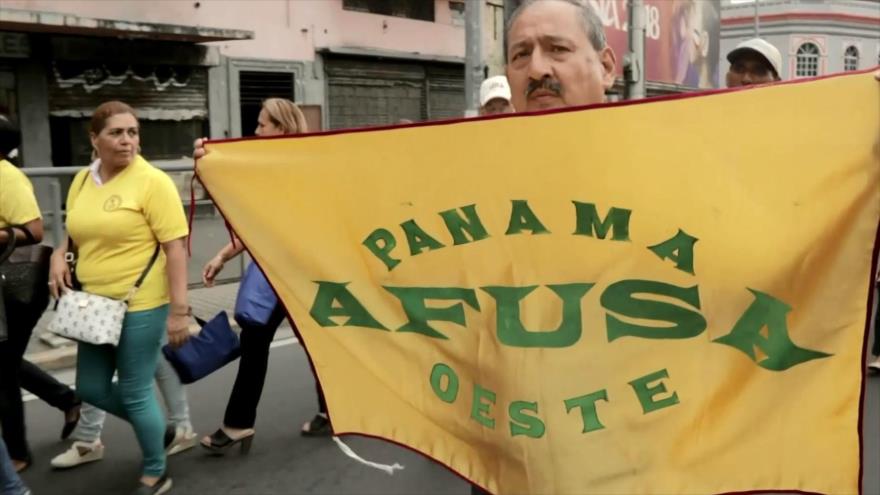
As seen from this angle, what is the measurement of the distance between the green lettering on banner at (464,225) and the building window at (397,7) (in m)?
17.4

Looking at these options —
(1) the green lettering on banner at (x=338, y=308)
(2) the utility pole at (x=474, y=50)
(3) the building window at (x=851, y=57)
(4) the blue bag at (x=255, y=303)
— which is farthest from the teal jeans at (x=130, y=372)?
(3) the building window at (x=851, y=57)

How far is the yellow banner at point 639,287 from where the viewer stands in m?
1.70

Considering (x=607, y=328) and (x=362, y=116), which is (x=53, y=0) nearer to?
(x=362, y=116)

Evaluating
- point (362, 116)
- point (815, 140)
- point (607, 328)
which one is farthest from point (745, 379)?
point (362, 116)

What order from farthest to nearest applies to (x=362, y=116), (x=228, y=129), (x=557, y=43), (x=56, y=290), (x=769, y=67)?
(x=362, y=116) → (x=228, y=129) → (x=769, y=67) → (x=56, y=290) → (x=557, y=43)

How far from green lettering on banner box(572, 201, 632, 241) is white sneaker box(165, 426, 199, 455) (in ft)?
11.9

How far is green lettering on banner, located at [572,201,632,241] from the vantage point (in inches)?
69.3

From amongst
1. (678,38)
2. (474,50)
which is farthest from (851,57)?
(474,50)

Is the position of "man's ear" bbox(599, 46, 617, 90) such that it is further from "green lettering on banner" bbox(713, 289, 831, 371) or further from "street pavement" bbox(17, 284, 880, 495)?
"street pavement" bbox(17, 284, 880, 495)

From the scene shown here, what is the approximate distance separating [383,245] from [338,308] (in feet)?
0.67

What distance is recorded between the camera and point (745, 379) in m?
1.75

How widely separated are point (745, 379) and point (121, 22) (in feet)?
45.3

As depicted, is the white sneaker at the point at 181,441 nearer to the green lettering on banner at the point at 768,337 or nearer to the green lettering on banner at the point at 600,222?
the green lettering on banner at the point at 600,222

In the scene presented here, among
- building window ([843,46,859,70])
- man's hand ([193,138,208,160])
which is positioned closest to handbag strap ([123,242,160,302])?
man's hand ([193,138,208,160])
